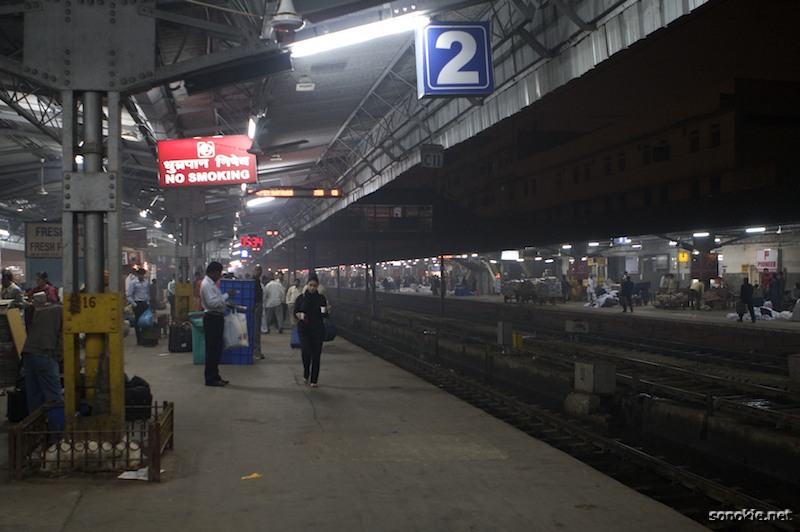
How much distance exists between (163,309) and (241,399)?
92.5ft

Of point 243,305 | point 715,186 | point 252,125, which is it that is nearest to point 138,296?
point 243,305

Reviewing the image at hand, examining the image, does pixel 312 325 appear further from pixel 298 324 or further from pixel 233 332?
pixel 233 332

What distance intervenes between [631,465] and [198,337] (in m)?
8.38

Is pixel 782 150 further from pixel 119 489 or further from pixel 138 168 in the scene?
pixel 138 168

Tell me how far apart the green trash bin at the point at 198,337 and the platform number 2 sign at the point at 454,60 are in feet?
21.0

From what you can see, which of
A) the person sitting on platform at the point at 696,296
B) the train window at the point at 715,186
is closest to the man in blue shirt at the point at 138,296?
the train window at the point at 715,186

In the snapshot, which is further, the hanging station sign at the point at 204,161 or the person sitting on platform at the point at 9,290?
the person sitting on platform at the point at 9,290

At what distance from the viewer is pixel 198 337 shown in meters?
14.4

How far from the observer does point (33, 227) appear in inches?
736

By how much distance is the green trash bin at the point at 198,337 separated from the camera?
14.1 m

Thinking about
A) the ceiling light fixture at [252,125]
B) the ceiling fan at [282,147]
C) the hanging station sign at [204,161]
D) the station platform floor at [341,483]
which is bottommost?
the station platform floor at [341,483]

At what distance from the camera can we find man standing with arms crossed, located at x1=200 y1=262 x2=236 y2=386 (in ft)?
38.5

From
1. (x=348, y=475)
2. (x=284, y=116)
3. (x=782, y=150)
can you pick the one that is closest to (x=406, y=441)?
(x=348, y=475)

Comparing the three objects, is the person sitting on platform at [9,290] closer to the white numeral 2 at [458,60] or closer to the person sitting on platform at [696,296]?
the white numeral 2 at [458,60]
